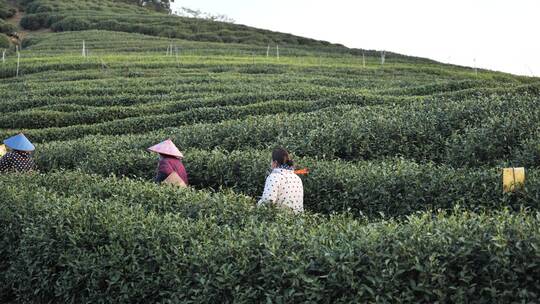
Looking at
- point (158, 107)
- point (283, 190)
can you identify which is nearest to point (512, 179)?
point (283, 190)

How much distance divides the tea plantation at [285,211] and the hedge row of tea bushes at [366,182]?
22 millimetres

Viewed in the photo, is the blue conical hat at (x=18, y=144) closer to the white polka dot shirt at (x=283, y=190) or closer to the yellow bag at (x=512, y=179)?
the white polka dot shirt at (x=283, y=190)

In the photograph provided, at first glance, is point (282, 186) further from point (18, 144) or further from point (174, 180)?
point (18, 144)

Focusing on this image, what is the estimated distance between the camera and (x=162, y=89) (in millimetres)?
27797

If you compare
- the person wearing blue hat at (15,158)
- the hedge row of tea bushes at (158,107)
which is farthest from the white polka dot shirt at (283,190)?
the hedge row of tea bushes at (158,107)

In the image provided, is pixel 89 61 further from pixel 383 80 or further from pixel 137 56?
pixel 383 80

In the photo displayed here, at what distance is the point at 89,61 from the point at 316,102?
1994 cm

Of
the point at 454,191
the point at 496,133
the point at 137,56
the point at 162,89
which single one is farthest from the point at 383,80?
the point at 454,191

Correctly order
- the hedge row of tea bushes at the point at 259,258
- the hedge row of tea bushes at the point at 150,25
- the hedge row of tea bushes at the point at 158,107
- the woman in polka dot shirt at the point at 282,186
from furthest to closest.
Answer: the hedge row of tea bushes at the point at 150,25, the hedge row of tea bushes at the point at 158,107, the woman in polka dot shirt at the point at 282,186, the hedge row of tea bushes at the point at 259,258

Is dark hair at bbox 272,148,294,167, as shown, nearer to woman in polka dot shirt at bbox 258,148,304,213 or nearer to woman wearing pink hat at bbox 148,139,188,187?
woman in polka dot shirt at bbox 258,148,304,213

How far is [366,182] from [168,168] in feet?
10.5

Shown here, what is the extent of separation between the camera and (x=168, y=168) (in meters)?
10.3

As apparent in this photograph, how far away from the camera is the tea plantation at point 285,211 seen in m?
4.98

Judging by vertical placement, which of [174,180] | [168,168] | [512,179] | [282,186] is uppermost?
[512,179]
